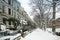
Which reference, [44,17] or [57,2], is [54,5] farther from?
[44,17]

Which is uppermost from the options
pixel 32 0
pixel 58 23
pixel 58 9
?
pixel 32 0

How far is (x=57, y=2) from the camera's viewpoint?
49.4ft

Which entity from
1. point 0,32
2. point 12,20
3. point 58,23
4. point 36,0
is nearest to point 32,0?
point 36,0

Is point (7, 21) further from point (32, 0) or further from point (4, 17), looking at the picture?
point (32, 0)

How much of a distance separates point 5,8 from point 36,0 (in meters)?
6.54

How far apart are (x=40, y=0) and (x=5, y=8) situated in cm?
740

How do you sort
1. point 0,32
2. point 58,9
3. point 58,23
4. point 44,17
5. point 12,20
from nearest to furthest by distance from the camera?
point 0,32 < point 58,9 < point 12,20 < point 44,17 < point 58,23

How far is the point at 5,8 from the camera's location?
19.9 metres

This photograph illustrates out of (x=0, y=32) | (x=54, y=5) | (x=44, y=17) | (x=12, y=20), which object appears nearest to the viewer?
(x=0, y=32)

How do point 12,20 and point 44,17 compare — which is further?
point 44,17

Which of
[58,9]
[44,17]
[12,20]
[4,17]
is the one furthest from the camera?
[44,17]

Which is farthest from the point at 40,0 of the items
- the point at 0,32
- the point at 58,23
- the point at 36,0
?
the point at 58,23

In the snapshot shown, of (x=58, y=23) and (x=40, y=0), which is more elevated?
(x=40, y=0)

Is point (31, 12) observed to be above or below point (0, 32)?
above
